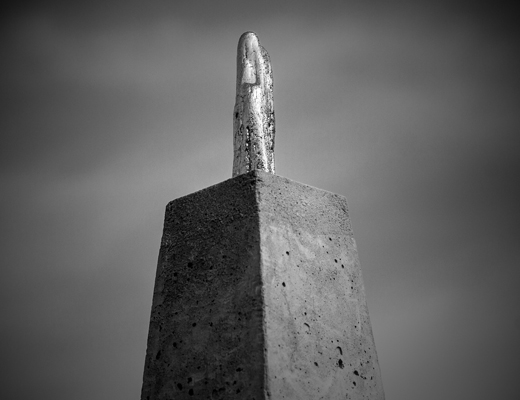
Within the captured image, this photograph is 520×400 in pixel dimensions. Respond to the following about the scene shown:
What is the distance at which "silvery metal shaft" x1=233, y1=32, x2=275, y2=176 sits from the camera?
7.07 feet

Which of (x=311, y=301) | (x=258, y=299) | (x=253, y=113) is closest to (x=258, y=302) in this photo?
(x=258, y=299)

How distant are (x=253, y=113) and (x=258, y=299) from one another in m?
0.99

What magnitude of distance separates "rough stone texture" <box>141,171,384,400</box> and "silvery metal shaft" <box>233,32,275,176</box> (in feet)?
0.94

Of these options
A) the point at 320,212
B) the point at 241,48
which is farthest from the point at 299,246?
the point at 241,48

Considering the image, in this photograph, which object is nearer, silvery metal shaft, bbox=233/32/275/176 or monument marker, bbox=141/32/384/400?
→ monument marker, bbox=141/32/384/400

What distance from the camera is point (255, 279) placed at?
1633 mm

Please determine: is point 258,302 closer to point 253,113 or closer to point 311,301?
point 311,301

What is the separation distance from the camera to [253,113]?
220 cm

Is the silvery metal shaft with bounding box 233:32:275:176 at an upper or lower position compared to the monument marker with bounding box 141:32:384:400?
upper

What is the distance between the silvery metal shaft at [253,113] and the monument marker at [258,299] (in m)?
0.01

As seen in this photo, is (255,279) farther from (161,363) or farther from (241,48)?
(241,48)

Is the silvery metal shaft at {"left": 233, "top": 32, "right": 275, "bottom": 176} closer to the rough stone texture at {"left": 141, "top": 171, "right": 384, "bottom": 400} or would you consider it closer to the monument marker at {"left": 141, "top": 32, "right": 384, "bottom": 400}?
the monument marker at {"left": 141, "top": 32, "right": 384, "bottom": 400}

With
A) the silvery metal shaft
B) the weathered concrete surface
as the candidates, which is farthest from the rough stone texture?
the silvery metal shaft

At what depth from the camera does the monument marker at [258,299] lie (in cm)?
159
